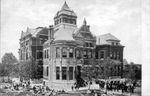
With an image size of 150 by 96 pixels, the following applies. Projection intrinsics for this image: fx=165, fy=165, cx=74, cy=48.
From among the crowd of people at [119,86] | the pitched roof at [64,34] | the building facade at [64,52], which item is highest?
the pitched roof at [64,34]

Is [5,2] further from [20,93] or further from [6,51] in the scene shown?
[20,93]

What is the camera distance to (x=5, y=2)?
797 cm

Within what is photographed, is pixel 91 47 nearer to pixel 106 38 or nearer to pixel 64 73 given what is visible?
pixel 106 38

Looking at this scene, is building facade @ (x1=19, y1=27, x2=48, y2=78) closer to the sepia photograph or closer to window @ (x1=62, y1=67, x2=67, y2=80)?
the sepia photograph

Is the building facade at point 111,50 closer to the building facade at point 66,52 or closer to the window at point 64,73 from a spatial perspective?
the building facade at point 66,52

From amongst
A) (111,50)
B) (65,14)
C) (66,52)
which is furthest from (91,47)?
(65,14)

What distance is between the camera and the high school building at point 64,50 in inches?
360

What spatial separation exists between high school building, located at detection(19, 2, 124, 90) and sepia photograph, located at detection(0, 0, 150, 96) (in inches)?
9.7

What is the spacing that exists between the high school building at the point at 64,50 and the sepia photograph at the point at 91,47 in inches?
9.7

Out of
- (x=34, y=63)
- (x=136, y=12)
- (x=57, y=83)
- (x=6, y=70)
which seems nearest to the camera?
(x=136, y=12)

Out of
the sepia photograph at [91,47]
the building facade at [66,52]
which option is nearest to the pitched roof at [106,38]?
the sepia photograph at [91,47]

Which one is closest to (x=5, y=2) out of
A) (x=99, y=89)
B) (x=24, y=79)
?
(x=24, y=79)

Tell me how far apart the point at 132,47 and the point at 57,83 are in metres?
4.68

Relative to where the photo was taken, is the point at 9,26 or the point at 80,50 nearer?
the point at 9,26
